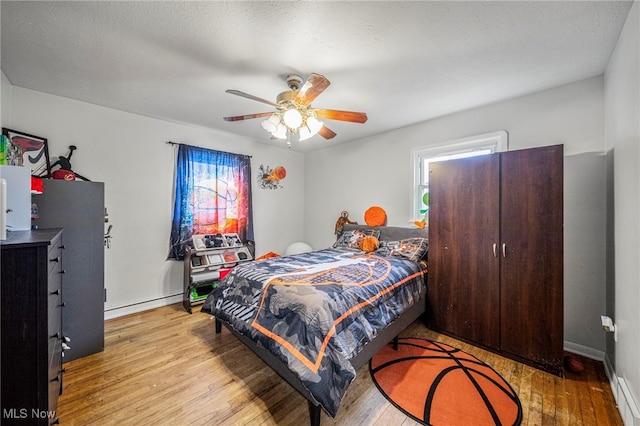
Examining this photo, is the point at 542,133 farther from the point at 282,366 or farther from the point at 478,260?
the point at 282,366

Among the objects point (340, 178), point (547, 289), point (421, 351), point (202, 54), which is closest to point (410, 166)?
point (340, 178)

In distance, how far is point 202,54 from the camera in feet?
6.43

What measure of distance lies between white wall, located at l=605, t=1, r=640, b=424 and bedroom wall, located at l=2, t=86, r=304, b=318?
168 inches

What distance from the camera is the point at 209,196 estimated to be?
12.4 feet

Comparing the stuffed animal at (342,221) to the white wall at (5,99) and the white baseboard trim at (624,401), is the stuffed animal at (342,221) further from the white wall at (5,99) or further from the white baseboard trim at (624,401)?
the white wall at (5,99)

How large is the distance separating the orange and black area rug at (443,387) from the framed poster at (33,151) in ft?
12.4

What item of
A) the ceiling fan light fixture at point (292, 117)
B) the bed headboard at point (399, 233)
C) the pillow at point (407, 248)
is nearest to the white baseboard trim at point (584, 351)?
the pillow at point (407, 248)

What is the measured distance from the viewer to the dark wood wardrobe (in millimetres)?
Result: 2033

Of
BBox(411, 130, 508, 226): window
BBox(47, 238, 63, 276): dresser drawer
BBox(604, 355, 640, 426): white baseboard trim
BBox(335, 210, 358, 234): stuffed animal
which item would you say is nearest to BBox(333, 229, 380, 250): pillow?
BBox(335, 210, 358, 234): stuffed animal

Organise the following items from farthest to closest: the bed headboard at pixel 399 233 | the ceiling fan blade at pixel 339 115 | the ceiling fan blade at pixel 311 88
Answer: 1. the bed headboard at pixel 399 233
2. the ceiling fan blade at pixel 339 115
3. the ceiling fan blade at pixel 311 88

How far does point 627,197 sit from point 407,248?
179 cm

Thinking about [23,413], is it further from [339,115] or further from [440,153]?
[440,153]

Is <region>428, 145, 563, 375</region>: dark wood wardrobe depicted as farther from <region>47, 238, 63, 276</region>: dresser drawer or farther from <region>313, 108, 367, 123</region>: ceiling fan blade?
<region>47, 238, 63, 276</region>: dresser drawer

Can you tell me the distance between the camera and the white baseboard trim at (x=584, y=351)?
2207 millimetres
